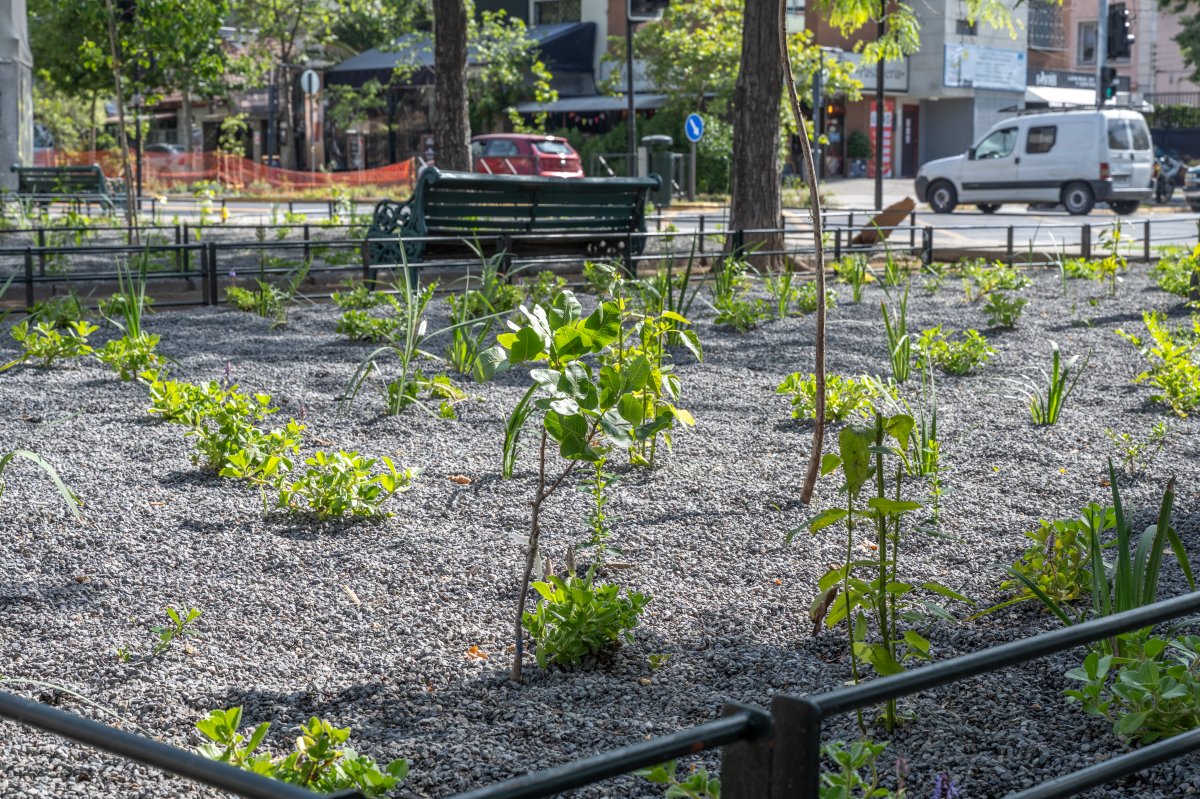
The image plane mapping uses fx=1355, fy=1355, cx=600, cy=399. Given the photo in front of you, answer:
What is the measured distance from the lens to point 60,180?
1953 cm

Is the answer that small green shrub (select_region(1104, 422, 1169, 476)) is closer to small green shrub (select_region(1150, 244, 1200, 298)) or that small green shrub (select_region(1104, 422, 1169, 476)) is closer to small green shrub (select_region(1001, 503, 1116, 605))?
small green shrub (select_region(1001, 503, 1116, 605))

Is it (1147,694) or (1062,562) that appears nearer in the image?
(1147,694)

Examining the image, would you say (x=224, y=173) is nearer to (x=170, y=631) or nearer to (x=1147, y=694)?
(x=170, y=631)

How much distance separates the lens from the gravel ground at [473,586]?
2873mm

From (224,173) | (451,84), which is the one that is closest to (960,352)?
(451,84)

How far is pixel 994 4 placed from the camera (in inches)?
559

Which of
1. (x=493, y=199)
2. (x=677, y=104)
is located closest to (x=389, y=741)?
(x=493, y=199)

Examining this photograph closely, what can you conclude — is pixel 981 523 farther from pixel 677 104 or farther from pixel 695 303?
pixel 677 104

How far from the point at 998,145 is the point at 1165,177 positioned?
7790mm

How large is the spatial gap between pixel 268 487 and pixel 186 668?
1682 mm

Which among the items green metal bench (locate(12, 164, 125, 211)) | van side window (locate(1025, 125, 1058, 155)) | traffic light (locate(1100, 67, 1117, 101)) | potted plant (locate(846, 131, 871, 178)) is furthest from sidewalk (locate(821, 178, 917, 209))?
green metal bench (locate(12, 164, 125, 211))

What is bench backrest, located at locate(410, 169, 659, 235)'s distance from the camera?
11070 mm

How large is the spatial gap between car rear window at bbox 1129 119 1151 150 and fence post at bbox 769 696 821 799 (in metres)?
28.4

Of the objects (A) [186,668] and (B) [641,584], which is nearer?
(A) [186,668]
